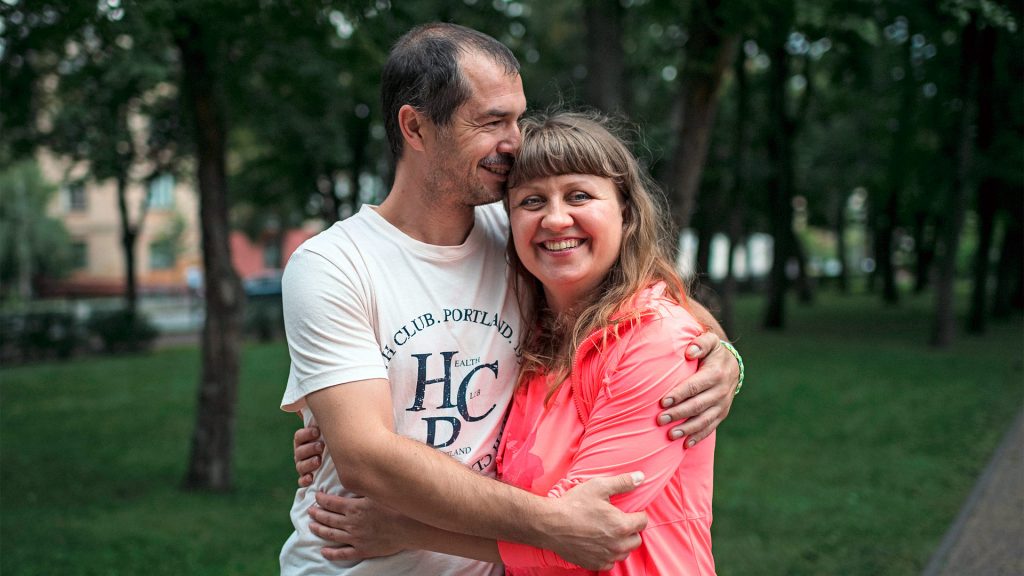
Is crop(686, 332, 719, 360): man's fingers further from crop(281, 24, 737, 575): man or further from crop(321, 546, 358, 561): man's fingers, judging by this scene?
crop(321, 546, 358, 561): man's fingers

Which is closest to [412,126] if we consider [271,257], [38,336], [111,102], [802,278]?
[111,102]

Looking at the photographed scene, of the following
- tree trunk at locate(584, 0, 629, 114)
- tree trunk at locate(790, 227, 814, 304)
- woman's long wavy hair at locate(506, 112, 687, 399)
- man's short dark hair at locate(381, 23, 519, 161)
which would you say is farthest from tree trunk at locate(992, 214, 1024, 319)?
man's short dark hair at locate(381, 23, 519, 161)

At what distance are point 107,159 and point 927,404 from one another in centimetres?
1468

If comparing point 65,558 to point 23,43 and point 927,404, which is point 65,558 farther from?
point 927,404

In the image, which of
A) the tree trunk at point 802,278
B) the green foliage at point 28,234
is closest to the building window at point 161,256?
the green foliage at point 28,234

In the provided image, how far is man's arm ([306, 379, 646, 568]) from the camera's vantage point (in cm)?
199

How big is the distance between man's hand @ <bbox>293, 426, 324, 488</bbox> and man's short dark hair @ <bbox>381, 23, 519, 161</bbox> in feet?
2.83

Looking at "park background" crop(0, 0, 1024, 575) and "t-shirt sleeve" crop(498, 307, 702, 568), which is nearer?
"t-shirt sleeve" crop(498, 307, 702, 568)

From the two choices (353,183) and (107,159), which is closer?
(107,159)

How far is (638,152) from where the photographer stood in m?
3.02

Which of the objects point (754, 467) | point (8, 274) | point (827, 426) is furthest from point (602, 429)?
point (8, 274)

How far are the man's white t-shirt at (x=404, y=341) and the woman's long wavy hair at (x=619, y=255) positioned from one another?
10 cm

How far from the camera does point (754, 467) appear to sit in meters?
8.77

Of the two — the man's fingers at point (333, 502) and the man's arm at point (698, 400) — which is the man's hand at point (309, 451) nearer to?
A: the man's arm at point (698, 400)
